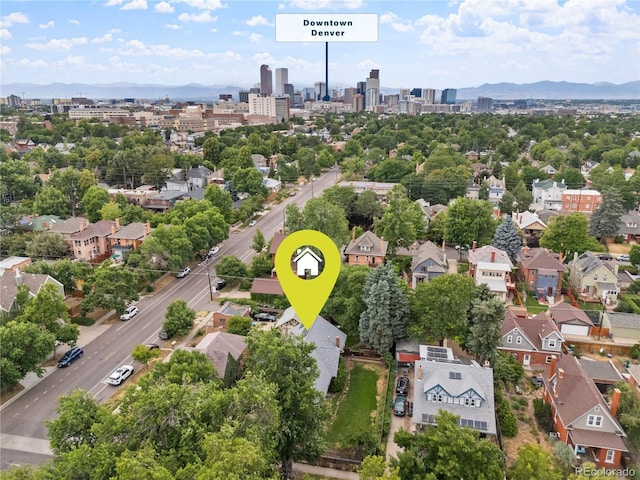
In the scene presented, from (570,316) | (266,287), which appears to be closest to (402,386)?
(266,287)

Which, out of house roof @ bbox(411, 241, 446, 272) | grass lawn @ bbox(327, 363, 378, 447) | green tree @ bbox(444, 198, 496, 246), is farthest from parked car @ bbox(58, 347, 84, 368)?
green tree @ bbox(444, 198, 496, 246)

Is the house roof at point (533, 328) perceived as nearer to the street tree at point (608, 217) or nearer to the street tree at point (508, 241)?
the street tree at point (508, 241)

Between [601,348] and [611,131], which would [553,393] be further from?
[611,131]

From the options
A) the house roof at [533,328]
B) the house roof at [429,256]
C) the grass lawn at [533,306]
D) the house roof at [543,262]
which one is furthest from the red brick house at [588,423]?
the house roof at [429,256]

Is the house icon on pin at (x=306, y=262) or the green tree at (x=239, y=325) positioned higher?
the house icon on pin at (x=306, y=262)

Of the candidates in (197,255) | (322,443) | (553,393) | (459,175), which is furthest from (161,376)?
(459,175)

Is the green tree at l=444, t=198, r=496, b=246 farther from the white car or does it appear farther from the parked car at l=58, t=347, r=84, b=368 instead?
the parked car at l=58, t=347, r=84, b=368

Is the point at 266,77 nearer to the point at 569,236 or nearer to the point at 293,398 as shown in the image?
the point at 569,236
